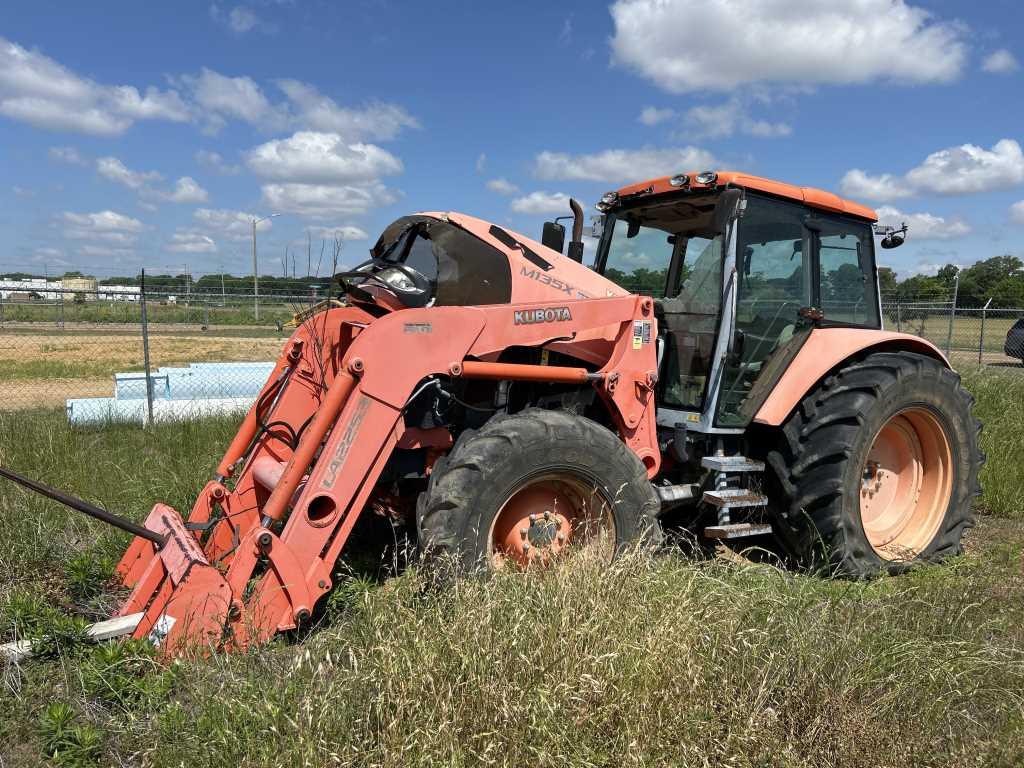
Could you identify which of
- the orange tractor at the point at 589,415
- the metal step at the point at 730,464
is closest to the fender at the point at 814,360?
the orange tractor at the point at 589,415

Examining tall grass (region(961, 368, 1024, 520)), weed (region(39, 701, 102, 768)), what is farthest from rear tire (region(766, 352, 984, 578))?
weed (region(39, 701, 102, 768))

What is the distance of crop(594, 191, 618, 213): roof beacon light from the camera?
17.3 feet

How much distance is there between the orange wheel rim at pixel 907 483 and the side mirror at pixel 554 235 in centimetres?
253

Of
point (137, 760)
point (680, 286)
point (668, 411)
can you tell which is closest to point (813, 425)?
point (668, 411)

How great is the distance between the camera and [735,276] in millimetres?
4555

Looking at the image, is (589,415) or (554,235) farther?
(554,235)

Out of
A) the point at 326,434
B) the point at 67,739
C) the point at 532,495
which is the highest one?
the point at 326,434

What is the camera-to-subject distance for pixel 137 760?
8.43 feet

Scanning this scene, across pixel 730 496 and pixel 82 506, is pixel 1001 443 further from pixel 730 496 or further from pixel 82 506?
pixel 82 506

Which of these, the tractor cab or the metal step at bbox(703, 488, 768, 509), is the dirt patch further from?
the metal step at bbox(703, 488, 768, 509)

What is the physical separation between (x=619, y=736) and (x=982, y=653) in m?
1.79

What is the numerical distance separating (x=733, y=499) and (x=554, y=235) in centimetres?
225

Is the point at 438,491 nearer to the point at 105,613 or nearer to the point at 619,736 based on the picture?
the point at 619,736

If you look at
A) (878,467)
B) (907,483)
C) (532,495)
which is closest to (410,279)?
(532,495)
